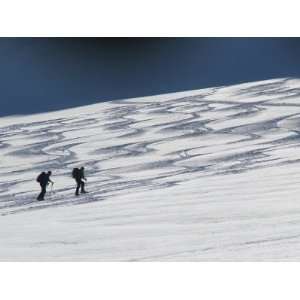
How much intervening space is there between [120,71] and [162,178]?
20.6ft

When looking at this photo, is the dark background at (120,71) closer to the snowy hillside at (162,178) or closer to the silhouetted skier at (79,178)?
the snowy hillside at (162,178)

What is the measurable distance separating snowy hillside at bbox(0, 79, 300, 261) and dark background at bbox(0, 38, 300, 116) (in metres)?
0.28

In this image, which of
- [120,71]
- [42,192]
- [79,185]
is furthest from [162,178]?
[120,71]

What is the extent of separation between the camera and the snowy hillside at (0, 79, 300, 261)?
7.91 meters

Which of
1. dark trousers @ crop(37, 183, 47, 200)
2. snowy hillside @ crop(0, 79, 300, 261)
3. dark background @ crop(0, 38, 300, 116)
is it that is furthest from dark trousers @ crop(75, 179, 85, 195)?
Result: dark background @ crop(0, 38, 300, 116)

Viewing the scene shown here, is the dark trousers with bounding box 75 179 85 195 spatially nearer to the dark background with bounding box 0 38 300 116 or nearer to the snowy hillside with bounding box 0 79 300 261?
the snowy hillside with bounding box 0 79 300 261

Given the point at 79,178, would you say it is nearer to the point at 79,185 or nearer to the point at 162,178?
the point at 79,185

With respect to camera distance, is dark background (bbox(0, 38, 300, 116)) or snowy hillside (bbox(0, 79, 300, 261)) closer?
snowy hillside (bbox(0, 79, 300, 261))

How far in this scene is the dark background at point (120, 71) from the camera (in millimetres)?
14727

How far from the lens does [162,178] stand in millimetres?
11031

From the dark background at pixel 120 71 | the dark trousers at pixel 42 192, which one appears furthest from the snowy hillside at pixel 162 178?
the dark background at pixel 120 71

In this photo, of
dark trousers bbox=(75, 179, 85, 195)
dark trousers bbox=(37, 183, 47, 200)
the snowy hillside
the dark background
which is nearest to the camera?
the snowy hillside

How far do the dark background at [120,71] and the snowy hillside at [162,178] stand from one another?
0.28m

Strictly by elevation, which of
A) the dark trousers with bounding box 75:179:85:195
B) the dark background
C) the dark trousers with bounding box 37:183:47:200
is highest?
the dark background
